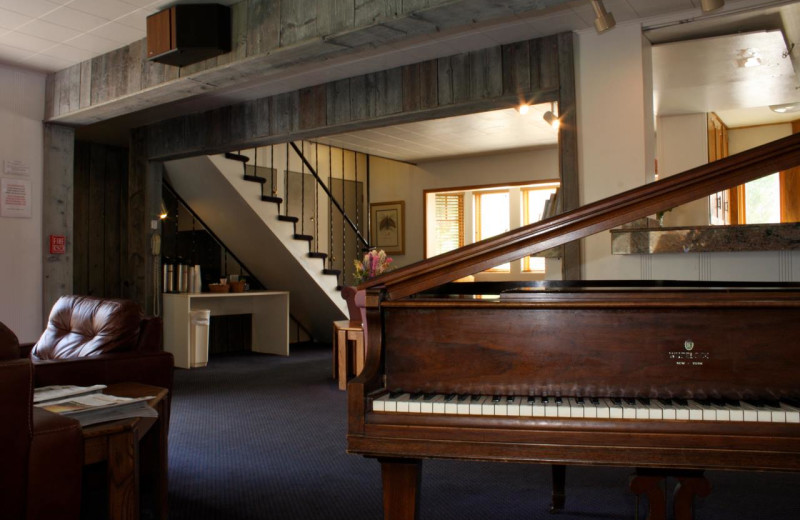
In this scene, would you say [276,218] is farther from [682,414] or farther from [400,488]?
[682,414]

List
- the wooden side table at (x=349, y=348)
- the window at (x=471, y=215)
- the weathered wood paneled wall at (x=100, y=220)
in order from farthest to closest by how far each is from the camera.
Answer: the window at (x=471, y=215) < the weathered wood paneled wall at (x=100, y=220) < the wooden side table at (x=349, y=348)

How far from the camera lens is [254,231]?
7547 millimetres

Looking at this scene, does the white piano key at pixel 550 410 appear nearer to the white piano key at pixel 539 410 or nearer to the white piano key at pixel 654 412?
the white piano key at pixel 539 410

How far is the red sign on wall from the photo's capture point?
5812 mm

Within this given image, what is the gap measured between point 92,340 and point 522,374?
2.37m

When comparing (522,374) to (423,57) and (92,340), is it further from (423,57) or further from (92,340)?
(423,57)

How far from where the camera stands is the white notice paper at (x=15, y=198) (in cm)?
552

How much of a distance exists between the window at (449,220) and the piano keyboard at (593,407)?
8.37m

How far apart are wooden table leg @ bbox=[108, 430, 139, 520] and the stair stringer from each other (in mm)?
5343

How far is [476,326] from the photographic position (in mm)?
1602

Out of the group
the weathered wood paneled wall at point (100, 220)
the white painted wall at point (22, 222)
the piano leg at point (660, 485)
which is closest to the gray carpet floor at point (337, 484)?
the piano leg at point (660, 485)

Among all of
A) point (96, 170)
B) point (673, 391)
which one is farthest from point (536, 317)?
point (96, 170)

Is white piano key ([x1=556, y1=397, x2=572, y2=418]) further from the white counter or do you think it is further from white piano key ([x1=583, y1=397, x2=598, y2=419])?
the white counter

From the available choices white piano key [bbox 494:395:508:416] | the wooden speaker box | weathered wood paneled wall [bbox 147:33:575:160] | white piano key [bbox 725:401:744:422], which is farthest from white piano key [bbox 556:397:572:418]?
the wooden speaker box
